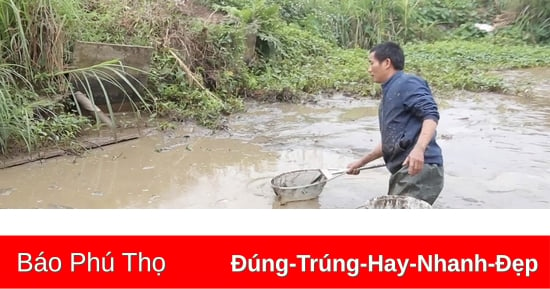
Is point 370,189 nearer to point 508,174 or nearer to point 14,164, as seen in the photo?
point 508,174

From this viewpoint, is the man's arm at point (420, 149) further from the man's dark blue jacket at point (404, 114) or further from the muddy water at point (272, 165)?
the muddy water at point (272, 165)

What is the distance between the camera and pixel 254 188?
4.86m

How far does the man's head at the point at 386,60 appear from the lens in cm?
374

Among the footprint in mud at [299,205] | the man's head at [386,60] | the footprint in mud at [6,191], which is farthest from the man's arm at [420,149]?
the footprint in mud at [6,191]

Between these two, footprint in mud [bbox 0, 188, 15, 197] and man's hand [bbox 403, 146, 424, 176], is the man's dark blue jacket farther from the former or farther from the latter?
footprint in mud [bbox 0, 188, 15, 197]

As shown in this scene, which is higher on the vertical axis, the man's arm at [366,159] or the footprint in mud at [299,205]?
the man's arm at [366,159]

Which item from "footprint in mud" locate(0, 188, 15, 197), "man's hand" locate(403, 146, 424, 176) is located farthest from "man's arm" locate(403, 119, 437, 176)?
"footprint in mud" locate(0, 188, 15, 197)

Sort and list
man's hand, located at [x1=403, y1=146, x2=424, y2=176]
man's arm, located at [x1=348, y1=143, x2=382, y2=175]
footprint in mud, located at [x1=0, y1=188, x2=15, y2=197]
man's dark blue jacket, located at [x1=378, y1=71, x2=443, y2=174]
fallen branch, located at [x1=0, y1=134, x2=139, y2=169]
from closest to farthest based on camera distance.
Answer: man's hand, located at [x1=403, y1=146, x2=424, y2=176]
man's dark blue jacket, located at [x1=378, y1=71, x2=443, y2=174]
man's arm, located at [x1=348, y1=143, x2=382, y2=175]
footprint in mud, located at [x1=0, y1=188, x2=15, y2=197]
fallen branch, located at [x1=0, y1=134, x2=139, y2=169]

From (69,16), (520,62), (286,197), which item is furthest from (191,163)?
(520,62)

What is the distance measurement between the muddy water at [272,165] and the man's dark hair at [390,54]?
1.25m

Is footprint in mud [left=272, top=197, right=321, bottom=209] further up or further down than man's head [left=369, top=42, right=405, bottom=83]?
further down

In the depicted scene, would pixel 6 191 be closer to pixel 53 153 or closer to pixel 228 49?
pixel 53 153

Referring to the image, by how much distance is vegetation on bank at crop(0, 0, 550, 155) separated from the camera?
5828 mm

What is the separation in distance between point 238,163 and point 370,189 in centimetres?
123
